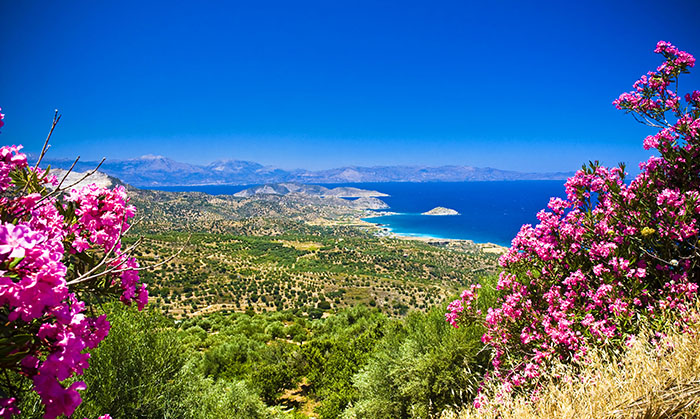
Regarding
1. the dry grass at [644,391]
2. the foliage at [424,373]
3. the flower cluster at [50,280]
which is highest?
the flower cluster at [50,280]

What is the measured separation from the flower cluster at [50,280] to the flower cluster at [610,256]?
15.4 ft

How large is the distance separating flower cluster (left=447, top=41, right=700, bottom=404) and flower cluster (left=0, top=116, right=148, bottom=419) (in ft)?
15.4

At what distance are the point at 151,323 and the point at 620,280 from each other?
8836mm

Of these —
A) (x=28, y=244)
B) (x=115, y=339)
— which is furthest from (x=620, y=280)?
(x=115, y=339)

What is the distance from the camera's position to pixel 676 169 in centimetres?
497

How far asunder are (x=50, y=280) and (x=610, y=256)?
6.22 meters

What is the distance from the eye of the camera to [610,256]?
16.0 feet

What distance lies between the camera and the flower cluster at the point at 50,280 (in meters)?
1.37

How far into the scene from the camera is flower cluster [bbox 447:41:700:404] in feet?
14.3

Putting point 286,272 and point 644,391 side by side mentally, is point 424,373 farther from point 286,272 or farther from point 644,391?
point 286,272

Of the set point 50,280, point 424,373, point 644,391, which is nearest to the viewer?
point 50,280

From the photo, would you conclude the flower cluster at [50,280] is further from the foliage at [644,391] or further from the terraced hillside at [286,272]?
the terraced hillside at [286,272]

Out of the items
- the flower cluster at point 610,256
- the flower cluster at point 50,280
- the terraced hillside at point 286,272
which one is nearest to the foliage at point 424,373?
the flower cluster at point 610,256

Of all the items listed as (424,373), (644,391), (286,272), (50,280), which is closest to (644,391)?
(644,391)
